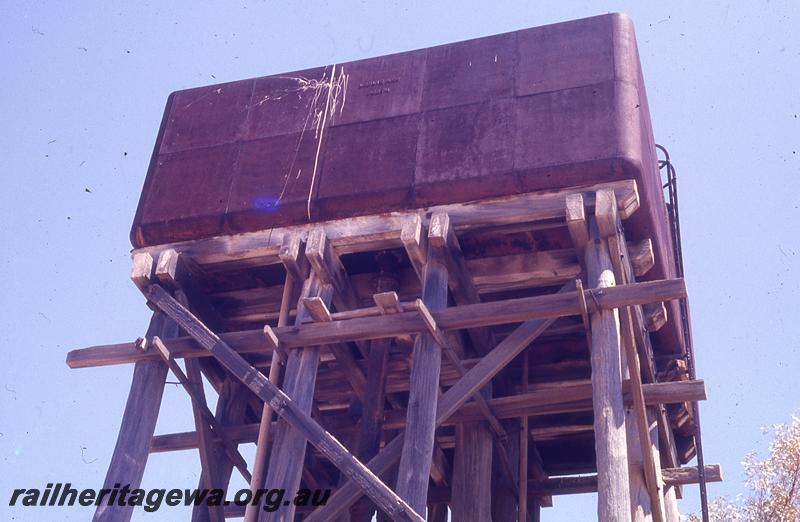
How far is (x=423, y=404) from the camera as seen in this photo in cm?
746

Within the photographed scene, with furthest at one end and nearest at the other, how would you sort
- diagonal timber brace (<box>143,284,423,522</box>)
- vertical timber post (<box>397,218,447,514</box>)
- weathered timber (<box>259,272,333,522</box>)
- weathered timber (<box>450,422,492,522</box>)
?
weathered timber (<box>450,422,492,522</box>)
weathered timber (<box>259,272,333,522</box>)
vertical timber post (<box>397,218,447,514</box>)
diagonal timber brace (<box>143,284,423,522</box>)

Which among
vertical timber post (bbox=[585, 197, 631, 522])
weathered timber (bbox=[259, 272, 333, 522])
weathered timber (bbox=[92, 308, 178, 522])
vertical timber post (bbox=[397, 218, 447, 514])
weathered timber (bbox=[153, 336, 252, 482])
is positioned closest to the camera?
vertical timber post (bbox=[585, 197, 631, 522])

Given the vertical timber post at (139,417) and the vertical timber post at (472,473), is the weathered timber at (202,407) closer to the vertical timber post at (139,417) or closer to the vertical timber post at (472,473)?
the vertical timber post at (139,417)

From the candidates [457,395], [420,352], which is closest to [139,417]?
[420,352]

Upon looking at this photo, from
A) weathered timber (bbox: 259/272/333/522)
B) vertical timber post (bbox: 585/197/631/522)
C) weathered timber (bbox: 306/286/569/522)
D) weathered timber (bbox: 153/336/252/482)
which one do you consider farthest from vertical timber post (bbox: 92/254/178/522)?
vertical timber post (bbox: 585/197/631/522)

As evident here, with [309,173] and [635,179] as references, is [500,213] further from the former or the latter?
[309,173]

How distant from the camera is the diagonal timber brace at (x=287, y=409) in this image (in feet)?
22.8

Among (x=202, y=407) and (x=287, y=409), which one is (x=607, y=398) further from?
(x=202, y=407)

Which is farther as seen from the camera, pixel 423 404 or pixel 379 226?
pixel 379 226

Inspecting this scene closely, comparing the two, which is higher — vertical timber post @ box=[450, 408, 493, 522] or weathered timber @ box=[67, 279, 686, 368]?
weathered timber @ box=[67, 279, 686, 368]

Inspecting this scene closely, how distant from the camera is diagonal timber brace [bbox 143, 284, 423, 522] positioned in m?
6.96

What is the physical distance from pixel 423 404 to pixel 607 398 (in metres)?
1.30

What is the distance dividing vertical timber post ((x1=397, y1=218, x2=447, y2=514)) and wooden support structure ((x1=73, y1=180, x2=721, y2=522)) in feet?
0.04

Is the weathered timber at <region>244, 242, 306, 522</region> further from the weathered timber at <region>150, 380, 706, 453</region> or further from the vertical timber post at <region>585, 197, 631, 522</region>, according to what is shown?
the vertical timber post at <region>585, 197, 631, 522</region>
